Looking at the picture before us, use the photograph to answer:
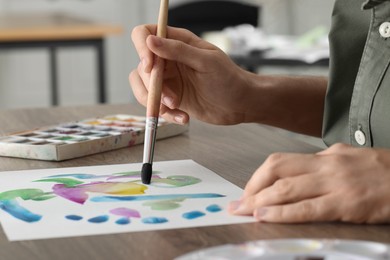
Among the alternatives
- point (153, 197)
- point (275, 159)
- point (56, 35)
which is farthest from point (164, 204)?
point (56, 35)

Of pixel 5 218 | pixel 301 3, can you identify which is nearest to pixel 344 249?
pixel 5 218

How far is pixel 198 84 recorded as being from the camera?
1296 mm

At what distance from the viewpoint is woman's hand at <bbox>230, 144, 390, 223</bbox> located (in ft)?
2.89

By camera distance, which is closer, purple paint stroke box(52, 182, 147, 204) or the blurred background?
purple paint stroke box(52, 182, 147, 204)

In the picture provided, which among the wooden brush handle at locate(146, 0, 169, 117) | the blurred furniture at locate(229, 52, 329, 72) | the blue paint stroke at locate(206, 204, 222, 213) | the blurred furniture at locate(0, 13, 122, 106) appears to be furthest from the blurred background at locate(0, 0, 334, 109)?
the blue paint stroke at locate(206, 204, 222, 213)

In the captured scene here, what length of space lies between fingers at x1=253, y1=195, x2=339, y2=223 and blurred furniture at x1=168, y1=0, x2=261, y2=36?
12.3ft

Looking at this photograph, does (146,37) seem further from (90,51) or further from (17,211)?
(90,51)

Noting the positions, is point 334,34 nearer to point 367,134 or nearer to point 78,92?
point 367,134

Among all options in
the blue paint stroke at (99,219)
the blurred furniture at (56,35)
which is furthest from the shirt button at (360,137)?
the blurred furniture at (56,35)

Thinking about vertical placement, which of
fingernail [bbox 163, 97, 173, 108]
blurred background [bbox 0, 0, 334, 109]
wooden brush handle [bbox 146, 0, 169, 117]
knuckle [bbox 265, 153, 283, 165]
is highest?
wooden brush handle [bbox 146, 0, 169, 117]

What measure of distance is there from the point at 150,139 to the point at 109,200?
6.0 inches

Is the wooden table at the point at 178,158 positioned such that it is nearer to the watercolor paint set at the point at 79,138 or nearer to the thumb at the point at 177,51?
the watercolor paint set at the point at 79,138

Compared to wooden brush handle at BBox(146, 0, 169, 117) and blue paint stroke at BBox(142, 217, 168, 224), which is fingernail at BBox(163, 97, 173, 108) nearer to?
wooden brush handle at BBox(146, 0, 169, 117)

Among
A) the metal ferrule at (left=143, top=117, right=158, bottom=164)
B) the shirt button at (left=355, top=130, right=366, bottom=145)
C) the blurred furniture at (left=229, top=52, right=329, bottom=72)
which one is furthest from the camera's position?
the blurred furniture at (left=229, top=52, right=329, bottom=72)
